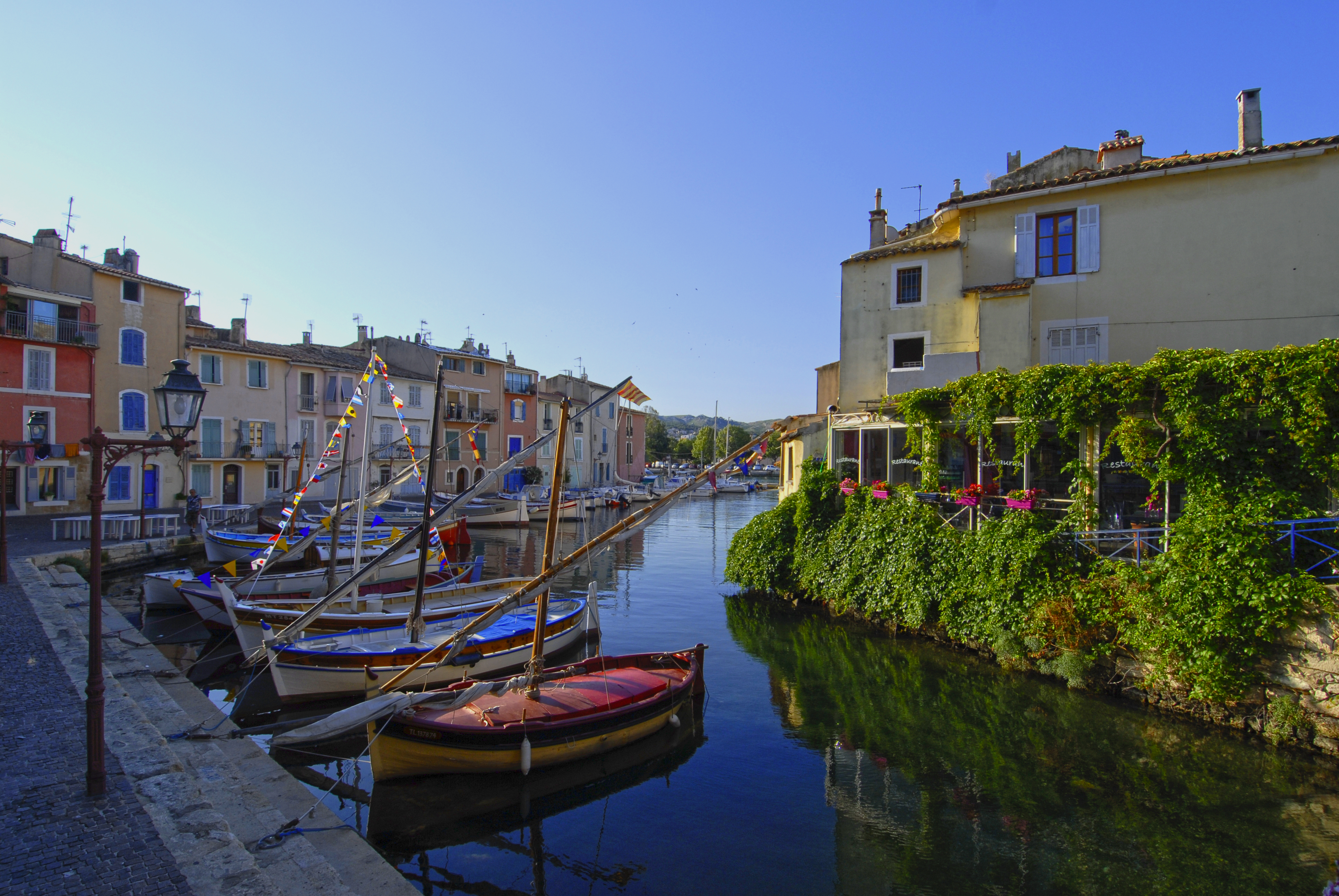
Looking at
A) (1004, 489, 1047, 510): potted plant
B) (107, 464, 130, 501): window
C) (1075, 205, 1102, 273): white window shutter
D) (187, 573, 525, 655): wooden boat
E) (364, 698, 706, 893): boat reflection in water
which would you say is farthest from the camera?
(107, 464, 130, 501): window

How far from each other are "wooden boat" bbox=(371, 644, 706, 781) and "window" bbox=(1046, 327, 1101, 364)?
14.8 m

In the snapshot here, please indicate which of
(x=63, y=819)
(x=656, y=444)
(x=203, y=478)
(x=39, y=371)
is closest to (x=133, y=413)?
(x=39, y=371)

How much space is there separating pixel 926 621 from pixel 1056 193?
42.3 feet

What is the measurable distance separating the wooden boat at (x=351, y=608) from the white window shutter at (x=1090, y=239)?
1804 cm

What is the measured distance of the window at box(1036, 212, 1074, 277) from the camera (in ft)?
68.5

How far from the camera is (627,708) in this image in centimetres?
Answer: 1200

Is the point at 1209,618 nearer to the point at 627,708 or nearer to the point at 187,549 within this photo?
the point at 627,708

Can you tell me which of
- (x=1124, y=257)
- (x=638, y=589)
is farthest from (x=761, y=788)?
(x=1124, y=257)

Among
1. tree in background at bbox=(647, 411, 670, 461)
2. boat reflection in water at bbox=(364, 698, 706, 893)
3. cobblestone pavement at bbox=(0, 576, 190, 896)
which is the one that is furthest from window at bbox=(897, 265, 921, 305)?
tree in background at bbox=(647, 411, 670, 461)

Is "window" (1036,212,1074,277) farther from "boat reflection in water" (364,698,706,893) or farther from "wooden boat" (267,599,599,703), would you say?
"wooden boat" (267,599,599,703)

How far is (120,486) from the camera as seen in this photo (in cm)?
3459

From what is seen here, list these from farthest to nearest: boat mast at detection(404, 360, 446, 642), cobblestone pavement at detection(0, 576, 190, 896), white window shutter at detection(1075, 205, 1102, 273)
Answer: white window shutter at detection(1075, 205, 1102, 273)
boat mast at detection(404, 360, 446, 642)
cobblestone pavement at detection(0, 576, 190, 896)

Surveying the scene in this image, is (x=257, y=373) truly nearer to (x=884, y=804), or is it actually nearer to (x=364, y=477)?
(x=364, y=477)

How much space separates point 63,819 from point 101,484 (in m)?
3.17
